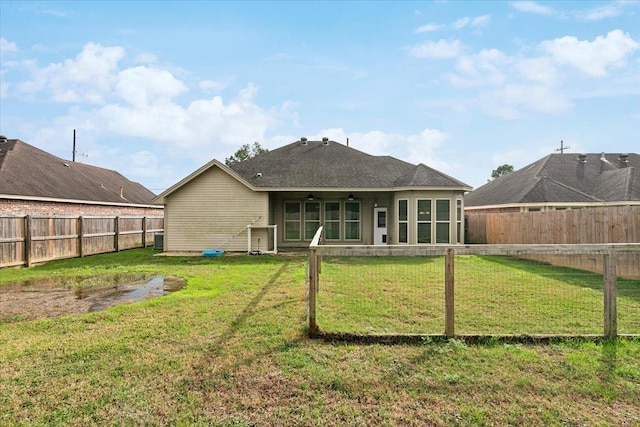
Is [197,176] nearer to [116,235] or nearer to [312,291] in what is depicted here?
[116,235]

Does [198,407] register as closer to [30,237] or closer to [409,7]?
[409,7]

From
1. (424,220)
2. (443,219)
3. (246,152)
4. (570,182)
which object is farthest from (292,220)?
(246,152)

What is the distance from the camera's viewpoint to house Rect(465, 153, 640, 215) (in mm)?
17047

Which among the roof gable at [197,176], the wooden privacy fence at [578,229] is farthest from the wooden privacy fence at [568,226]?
the roof gable at [197,176]

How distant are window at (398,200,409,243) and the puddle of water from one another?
366 inches

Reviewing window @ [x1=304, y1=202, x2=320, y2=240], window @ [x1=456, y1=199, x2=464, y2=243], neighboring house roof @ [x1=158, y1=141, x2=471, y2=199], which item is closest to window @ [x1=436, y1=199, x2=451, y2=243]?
window @ [x1=456, y1=199, x2=464, y2=243]

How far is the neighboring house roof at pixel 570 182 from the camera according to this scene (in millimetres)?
17328

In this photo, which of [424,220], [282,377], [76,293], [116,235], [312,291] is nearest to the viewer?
[282,377]

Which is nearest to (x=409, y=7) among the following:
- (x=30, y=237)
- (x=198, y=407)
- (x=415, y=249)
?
(x=415, y=249)

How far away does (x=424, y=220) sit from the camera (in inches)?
597

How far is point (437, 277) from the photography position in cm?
923

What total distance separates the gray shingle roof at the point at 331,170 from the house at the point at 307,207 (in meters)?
0.05

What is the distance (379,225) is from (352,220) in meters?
1.30

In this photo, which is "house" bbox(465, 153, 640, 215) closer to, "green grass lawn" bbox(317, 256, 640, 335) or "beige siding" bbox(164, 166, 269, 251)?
"green grass lawn" bbox(317, 256, 640, 335)
